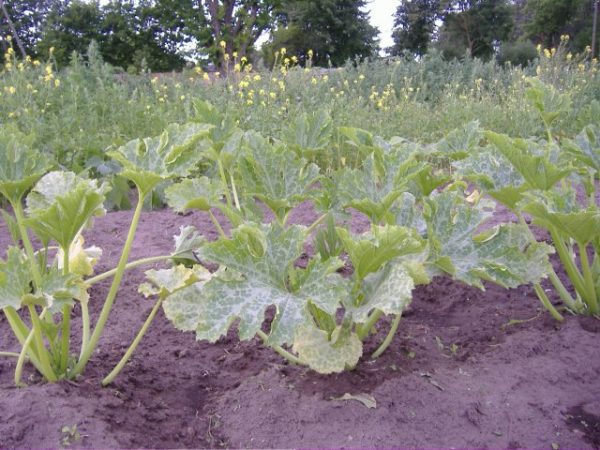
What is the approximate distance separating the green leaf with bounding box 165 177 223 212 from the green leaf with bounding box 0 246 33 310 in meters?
0.50

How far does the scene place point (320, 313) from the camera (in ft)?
6.49

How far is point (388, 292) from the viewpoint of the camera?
5.37 feet

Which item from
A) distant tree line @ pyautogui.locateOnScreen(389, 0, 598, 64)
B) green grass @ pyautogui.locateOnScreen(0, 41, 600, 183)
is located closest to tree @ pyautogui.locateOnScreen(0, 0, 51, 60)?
distant tree line @ pyautogui.locateOnScreen(389, 0, 598, 64)

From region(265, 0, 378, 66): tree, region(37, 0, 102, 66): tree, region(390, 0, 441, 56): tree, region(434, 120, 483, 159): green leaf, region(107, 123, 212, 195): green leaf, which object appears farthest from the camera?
region(390, 0, 441, 56): tree

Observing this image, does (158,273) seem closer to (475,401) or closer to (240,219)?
(240,219)

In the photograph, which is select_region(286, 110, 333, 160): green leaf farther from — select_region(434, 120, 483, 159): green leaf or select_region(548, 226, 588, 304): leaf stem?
select_region(548, 226, 588, 304): leaf stem

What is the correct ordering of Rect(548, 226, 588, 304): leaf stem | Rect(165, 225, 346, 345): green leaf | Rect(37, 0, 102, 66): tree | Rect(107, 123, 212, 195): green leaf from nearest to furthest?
Rect(165, 225, 346, 345): green leaf → Rect(107, 123, 212, 195): green leaf → Rect(548, 226, 588, 304): leaf stem → Rect(37, 0, 102, 66): tree

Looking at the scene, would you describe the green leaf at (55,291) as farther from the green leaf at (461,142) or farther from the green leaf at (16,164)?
the green leaf at (461,142)

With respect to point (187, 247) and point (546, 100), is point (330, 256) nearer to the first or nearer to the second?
point (187, 247)

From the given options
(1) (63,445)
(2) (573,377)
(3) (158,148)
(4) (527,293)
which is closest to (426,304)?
(4) (527,293)

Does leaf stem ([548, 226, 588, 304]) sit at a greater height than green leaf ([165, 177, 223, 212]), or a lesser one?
lesser

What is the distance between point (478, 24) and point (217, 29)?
13831 millimetres

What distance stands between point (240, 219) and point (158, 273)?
1.01ft

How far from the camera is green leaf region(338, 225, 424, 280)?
1.60 meters
